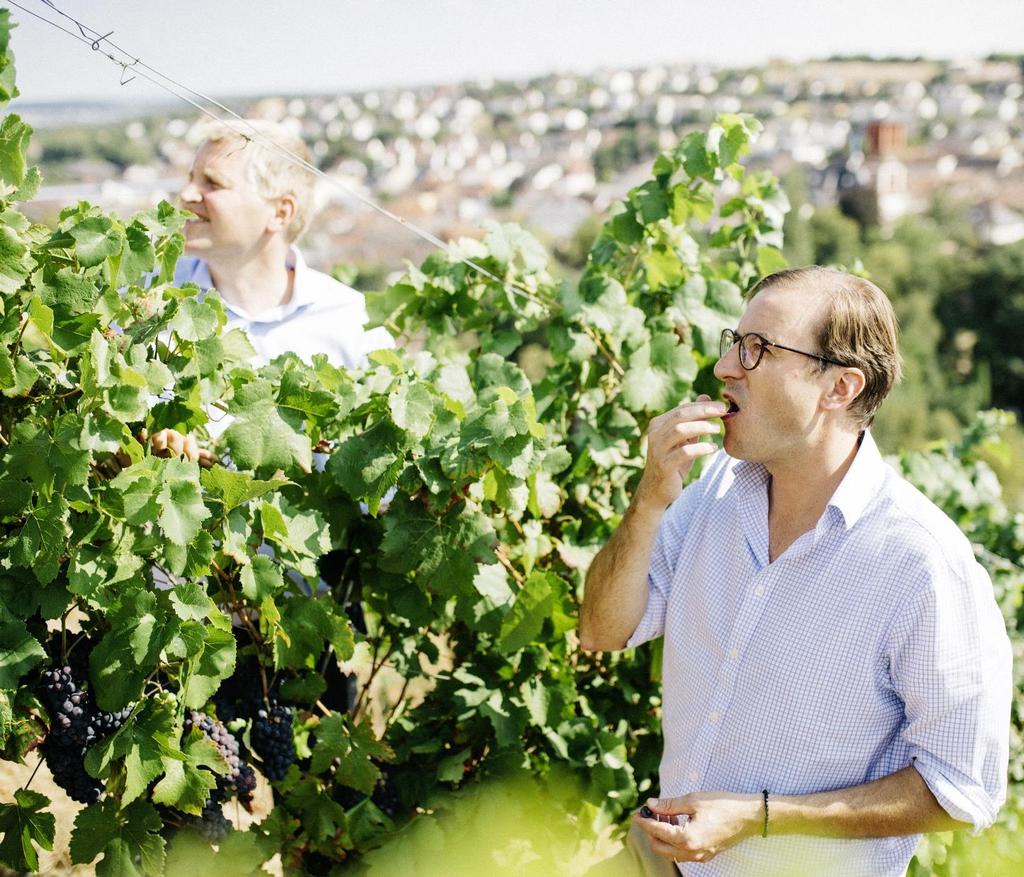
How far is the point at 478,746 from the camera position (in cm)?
258

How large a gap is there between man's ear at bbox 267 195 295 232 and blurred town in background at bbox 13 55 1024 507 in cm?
63

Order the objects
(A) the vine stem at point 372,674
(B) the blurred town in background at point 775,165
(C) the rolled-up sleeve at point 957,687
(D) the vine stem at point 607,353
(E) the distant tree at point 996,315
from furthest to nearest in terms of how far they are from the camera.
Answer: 1. (E) the distant tree at point 996,315
2. (B) the blurred town in background at point 775,165
3. (D) the vine stem at point 607,353
4. (A) the vine stem at point 372,674
5. (C) the rolled-up sleeve at point 957,687

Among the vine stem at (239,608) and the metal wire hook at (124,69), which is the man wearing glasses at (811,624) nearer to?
the vine stem at (239,608)

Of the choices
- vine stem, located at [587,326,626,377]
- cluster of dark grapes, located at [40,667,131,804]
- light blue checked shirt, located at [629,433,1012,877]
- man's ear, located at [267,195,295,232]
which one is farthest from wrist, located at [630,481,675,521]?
man's ear, located at [267,195,295,232]

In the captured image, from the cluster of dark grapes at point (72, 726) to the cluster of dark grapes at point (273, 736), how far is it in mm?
334

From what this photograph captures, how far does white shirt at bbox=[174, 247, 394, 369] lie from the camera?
2730 mm

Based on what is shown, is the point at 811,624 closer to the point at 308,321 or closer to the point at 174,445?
the point at 174,445

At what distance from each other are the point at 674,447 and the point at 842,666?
45cm

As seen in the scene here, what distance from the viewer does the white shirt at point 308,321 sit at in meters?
2.73

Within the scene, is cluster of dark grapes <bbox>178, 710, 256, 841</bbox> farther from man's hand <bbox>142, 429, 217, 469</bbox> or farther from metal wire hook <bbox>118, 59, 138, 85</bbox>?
metal wire hook <bbox>118, 59, 138, 85</bbox>

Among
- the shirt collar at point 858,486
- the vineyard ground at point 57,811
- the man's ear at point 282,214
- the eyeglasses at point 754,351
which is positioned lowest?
the vineyard ground at point 57,811

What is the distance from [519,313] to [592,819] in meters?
1.22

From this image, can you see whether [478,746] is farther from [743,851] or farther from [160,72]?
[160,72]

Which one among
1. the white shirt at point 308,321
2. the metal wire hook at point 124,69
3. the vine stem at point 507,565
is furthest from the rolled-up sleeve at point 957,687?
the metal wire hook at point 124,69
